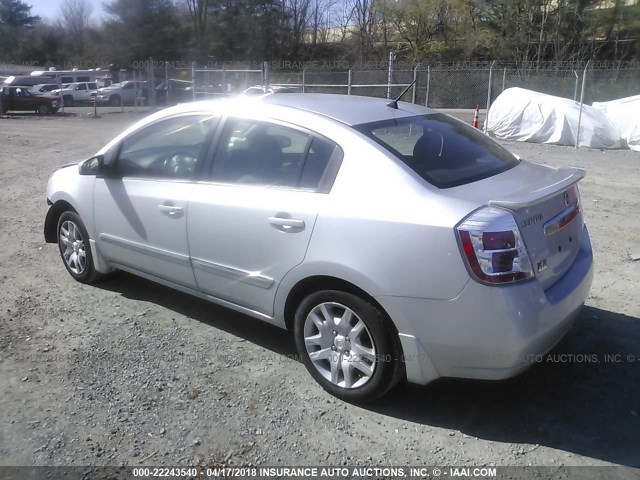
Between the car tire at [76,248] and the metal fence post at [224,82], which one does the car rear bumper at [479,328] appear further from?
the metal fence post at [224,82]

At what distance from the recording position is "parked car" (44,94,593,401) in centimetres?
297

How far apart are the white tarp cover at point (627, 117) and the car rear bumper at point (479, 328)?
13.8m

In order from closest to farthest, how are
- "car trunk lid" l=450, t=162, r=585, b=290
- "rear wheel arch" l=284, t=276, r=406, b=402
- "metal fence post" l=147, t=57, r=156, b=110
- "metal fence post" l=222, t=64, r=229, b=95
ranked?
1. "car trunk lid" l=450, t=162, r=585, b=290
2. "rear wheel arch" l=284, t=276, r=406, b=402
3. "metal fence post" l=222, t=64, r=229, b=95
4. "metal fence post" l=147, t=57, r=156, b=110

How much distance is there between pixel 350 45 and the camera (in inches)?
1965

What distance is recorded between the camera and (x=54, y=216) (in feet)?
17.8

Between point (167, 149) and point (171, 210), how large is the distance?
606 millimetres

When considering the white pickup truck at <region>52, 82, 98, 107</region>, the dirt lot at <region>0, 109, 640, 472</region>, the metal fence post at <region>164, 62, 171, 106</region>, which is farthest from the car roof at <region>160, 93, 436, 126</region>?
the white pickup truck at <region>52, 82, 98, 107</region>

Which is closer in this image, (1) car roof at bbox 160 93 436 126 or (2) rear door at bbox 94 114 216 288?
(1) car roof at bbox 160 93 436 126

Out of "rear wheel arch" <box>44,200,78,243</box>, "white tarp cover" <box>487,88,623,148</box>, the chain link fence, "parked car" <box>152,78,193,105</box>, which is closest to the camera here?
"rear wheel arch" <box>44,200,78,243</box>

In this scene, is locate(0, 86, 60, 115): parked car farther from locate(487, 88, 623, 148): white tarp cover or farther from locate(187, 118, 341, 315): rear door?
locate(187, 118, 341, 315): rear door

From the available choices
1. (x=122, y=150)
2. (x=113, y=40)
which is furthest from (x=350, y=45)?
(x=122, y=150)

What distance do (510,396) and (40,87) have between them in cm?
3290

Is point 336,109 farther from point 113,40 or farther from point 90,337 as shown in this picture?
point 113,40

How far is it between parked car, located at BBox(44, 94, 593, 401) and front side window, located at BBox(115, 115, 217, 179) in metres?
0.01
